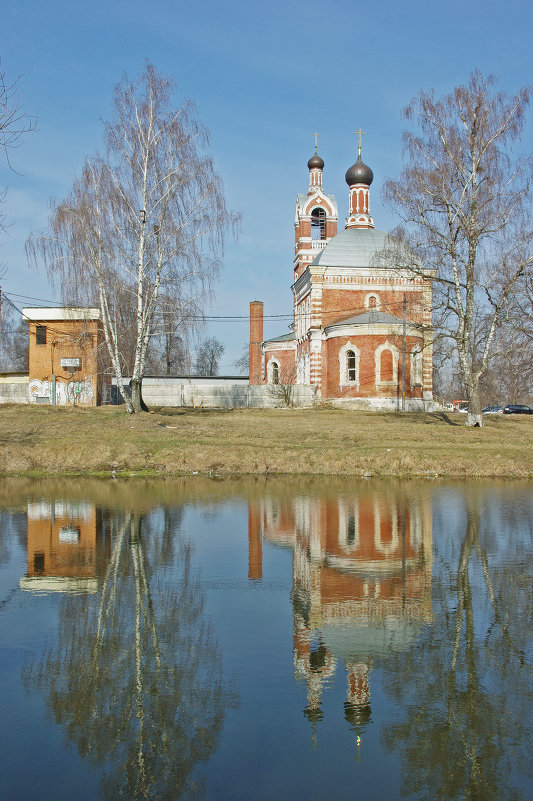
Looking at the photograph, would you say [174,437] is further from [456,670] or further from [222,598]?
[456,670]

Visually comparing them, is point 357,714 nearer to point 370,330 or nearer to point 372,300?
point 370,330

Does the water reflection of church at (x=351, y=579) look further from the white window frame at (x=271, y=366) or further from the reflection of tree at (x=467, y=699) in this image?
the white window frame at (x=271, y=366)

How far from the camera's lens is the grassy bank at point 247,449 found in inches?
798

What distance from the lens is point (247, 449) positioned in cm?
2158

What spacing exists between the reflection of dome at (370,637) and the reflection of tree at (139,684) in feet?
3.33

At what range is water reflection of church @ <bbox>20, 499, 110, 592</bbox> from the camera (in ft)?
28.1

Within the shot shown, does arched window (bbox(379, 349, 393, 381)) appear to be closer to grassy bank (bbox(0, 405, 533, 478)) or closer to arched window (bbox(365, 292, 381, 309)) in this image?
arched window (bbox(365, 292, 381, 309))

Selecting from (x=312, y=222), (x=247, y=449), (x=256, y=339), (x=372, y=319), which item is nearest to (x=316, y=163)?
(x=312, y=222)

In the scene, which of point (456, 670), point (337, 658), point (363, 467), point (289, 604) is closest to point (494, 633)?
point (456, 670)

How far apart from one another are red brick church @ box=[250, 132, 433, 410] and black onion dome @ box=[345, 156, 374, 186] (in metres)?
0.07

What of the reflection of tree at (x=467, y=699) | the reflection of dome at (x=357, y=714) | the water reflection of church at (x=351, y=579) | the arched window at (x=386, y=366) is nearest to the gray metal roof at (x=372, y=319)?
the arched window at (x=386, y=366)

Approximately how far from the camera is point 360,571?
9.08 metres

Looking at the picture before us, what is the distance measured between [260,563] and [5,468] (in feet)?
40.0

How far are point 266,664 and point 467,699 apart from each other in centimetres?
151
